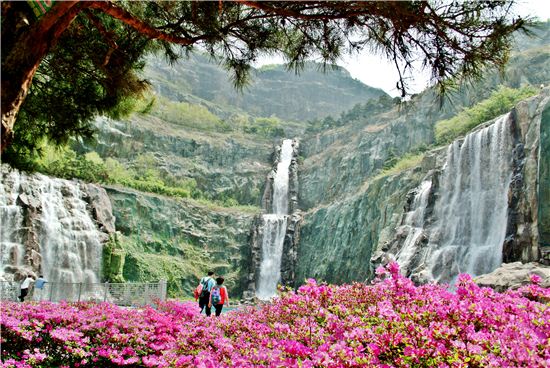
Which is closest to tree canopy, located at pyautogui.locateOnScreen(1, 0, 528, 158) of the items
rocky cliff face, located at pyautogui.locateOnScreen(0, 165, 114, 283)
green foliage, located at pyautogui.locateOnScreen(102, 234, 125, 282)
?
rocky cliff face, located at pyautogui.locateOnScreen(0, 165, 114, 283)

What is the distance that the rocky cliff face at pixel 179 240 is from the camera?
26.1 metres

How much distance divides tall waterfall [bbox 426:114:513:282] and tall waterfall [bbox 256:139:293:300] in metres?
10.4

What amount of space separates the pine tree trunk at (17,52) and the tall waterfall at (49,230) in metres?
15.6

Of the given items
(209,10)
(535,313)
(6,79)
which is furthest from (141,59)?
(535,313)

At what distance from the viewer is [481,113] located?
93.9ft

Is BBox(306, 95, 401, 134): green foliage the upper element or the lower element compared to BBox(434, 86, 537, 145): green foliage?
upper

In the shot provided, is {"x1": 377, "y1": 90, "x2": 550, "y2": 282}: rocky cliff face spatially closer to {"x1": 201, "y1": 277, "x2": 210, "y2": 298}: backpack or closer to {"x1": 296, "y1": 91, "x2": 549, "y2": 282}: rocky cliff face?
{"x1": 296, "y1": 91, "x2": 549, "y2": 282}: rocky cliff face

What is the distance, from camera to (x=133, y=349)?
19.5ft

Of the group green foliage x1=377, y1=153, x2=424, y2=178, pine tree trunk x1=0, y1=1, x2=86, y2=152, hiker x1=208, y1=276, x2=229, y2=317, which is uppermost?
green foliage x1=377, y1=153, x2=424, y2=178

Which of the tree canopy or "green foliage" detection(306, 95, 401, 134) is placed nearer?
the tree canopy

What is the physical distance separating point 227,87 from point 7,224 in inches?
1865

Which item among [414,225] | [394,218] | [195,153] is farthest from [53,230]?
[195,153]

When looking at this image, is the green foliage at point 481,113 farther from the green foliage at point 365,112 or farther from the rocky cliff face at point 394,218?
the green foliage at point 365,112

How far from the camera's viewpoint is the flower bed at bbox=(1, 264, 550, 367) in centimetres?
236
